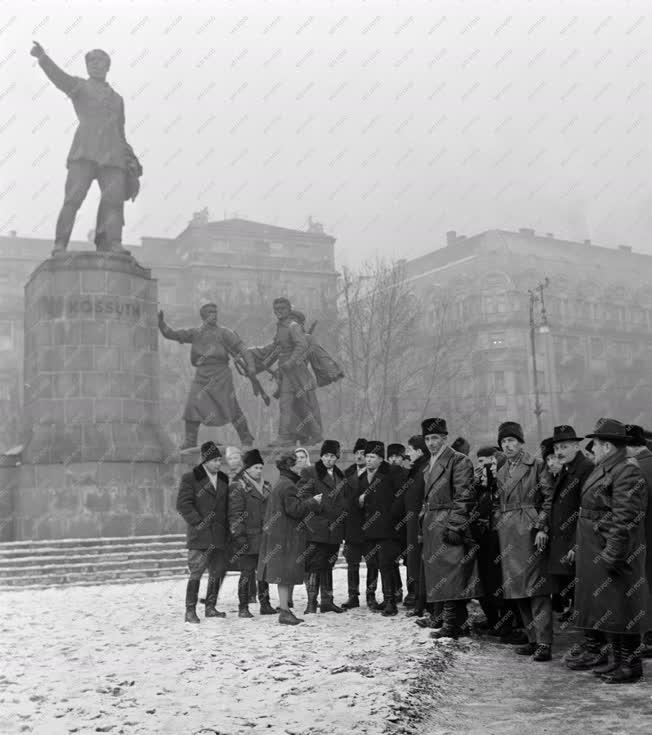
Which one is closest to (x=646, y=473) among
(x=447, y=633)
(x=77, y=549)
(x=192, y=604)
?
(x=447, y=633)

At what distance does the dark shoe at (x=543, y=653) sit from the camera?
7418 mm

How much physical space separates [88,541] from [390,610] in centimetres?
705

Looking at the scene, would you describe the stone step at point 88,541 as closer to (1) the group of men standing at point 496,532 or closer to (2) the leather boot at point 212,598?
(1) the group of men standing at point 496,532

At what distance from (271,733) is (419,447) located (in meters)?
5.48

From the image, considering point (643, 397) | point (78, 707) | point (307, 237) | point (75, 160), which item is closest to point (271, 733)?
point (78, 707)

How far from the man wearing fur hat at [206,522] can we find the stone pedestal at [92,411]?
22.2ft

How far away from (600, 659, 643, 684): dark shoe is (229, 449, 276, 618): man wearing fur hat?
4436mm

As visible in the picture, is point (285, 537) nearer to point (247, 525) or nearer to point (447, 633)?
point (247, 525)

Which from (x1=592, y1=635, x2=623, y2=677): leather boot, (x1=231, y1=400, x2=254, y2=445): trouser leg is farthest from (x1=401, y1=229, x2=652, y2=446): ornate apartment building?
(x1=592, y1=635, x2=623, y2=677): leather boot

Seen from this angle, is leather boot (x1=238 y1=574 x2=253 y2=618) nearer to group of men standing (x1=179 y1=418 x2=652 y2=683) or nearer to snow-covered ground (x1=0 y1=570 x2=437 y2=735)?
group of men standing (x1=179 y1=418 x2=652 y2=683)

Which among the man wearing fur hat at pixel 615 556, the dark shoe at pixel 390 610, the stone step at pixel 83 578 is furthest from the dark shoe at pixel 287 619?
the stone step at pixel 83 578

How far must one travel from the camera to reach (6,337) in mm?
59344

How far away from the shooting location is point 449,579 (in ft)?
26.9

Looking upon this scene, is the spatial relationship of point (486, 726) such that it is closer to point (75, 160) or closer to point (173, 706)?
point (173, 706)
